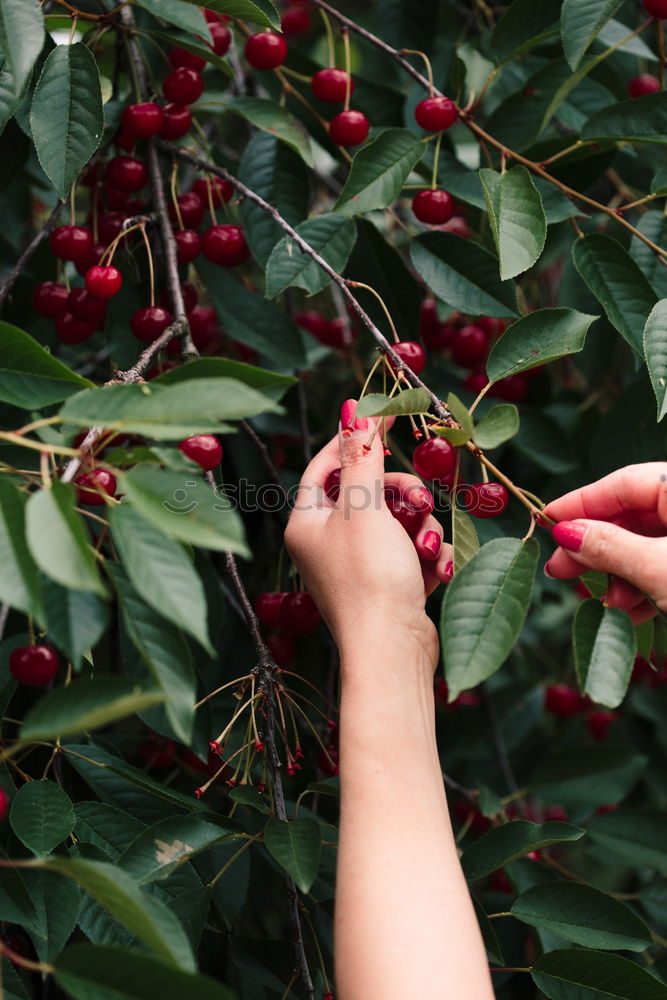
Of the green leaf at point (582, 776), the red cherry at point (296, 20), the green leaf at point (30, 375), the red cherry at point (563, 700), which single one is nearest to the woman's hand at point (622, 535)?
the green leaf at point (30, 375)

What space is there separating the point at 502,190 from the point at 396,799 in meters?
0.75

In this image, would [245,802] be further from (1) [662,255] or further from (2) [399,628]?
(1) [662,255]

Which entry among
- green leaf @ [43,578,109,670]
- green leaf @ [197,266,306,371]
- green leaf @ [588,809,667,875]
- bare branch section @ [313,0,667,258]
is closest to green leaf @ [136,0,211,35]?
bare branch section @ [313,0,667,258]

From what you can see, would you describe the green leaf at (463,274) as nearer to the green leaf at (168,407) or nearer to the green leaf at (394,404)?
the green leaf at (394,404)

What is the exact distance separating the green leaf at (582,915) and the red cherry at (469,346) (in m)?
1.03

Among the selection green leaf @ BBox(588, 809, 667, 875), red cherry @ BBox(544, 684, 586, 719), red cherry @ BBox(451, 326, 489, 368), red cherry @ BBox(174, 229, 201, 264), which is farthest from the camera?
red cherry @ BBox(544, 684, 586, 719)

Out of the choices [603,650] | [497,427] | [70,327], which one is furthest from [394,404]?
[70,327]

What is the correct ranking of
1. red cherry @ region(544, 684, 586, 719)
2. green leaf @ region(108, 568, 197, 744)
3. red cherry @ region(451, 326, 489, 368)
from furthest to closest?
red cherry @ region(544, 684, 586, 719)
red cherry @ region(451, 326, 489, 368)
green leaf @ region(108, 568, 197, 744)

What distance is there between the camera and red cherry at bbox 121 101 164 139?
4.30 feet

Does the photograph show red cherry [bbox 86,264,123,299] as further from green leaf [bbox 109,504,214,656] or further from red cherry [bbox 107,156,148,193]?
green leaf [bbox 109,504,214,656]

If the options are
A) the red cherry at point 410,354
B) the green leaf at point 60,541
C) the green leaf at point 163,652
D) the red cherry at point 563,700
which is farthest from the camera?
the red cherry at point 563,700

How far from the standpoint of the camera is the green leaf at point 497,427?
88 centimetres

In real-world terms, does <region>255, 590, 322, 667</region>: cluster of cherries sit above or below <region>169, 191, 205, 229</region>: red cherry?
below

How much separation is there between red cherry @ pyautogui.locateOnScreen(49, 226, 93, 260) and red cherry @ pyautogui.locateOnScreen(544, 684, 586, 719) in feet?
4.94
